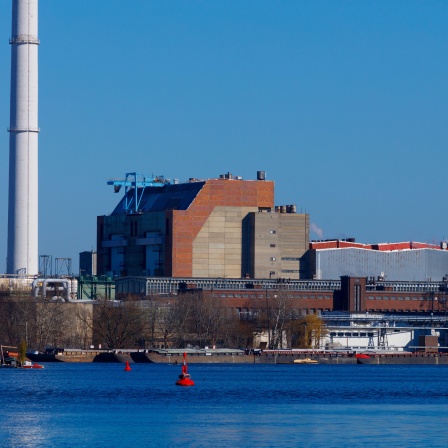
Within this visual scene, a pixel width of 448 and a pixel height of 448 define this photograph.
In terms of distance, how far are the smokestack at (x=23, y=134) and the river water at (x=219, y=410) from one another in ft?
160

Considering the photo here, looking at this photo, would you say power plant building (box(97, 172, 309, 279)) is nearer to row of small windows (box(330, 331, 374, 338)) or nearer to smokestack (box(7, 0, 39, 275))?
row of small windows (box(330, 331, 374, 338))

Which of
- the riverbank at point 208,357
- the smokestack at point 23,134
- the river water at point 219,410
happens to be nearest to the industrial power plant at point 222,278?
the smokestack at point 23,134

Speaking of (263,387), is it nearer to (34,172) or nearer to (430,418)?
(430,418)

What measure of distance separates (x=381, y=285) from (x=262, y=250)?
15.0 metres

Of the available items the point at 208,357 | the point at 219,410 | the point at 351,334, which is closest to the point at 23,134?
the point at 208,357

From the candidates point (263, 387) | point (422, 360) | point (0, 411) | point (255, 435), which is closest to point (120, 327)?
point (422, 360)

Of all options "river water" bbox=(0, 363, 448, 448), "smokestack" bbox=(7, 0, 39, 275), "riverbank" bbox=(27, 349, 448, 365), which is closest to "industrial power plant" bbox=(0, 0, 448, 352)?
"smokestack" bbox=(7, 0, 39, 275)

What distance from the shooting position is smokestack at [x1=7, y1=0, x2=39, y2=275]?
171 meters

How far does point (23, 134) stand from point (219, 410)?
94.4 meters

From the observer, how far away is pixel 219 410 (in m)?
82.1

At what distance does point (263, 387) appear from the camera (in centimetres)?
10606

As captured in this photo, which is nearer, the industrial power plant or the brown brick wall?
the industrial power plant

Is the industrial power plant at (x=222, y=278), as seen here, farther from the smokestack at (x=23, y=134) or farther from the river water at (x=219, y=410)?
the river water at (x=219, y=410)

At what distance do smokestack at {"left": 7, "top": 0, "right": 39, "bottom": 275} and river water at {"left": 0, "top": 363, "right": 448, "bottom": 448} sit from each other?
160 ft
